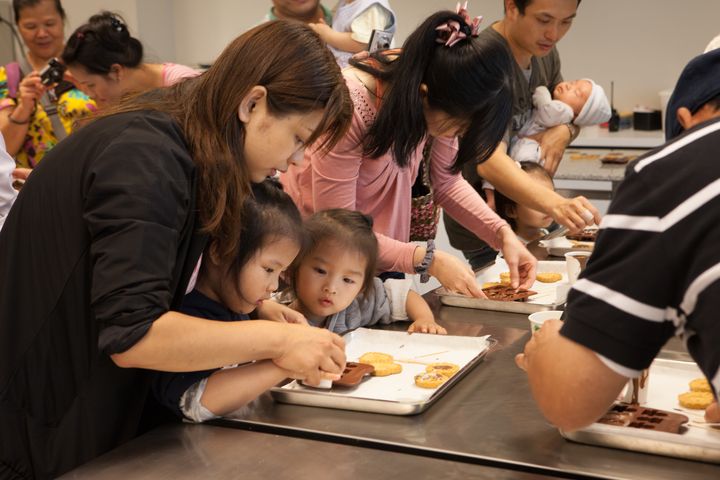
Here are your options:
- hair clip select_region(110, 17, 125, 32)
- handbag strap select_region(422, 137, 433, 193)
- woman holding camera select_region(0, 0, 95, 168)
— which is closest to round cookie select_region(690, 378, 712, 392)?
handbag strap select_region(422, 137, 433, 193)

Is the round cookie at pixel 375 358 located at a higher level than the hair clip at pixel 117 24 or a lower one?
lower

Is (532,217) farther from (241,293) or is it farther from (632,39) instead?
(632,39)

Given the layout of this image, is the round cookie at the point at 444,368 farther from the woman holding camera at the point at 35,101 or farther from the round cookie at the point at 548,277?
the woman holding camera at the point at 35,101

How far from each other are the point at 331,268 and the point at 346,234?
0.09 m

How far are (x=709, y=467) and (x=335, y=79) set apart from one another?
802 millimetres

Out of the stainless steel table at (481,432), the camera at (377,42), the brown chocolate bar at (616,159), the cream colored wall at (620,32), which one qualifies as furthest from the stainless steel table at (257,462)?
the cream colored wall at (620,32)

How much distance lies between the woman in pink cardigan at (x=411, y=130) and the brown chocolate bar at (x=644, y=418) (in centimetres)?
78

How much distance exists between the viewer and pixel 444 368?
5.34 feet

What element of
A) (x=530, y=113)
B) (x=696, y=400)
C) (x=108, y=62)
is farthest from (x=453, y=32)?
(x=108, y=62)

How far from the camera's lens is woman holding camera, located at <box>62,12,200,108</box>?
312 cm

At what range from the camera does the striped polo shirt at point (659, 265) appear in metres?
0.90

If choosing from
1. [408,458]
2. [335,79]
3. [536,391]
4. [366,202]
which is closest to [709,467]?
[536,391]

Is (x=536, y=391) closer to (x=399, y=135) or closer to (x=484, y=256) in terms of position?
(x=399, y=135)

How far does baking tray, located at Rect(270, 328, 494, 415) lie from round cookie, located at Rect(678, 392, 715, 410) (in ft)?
1.23
